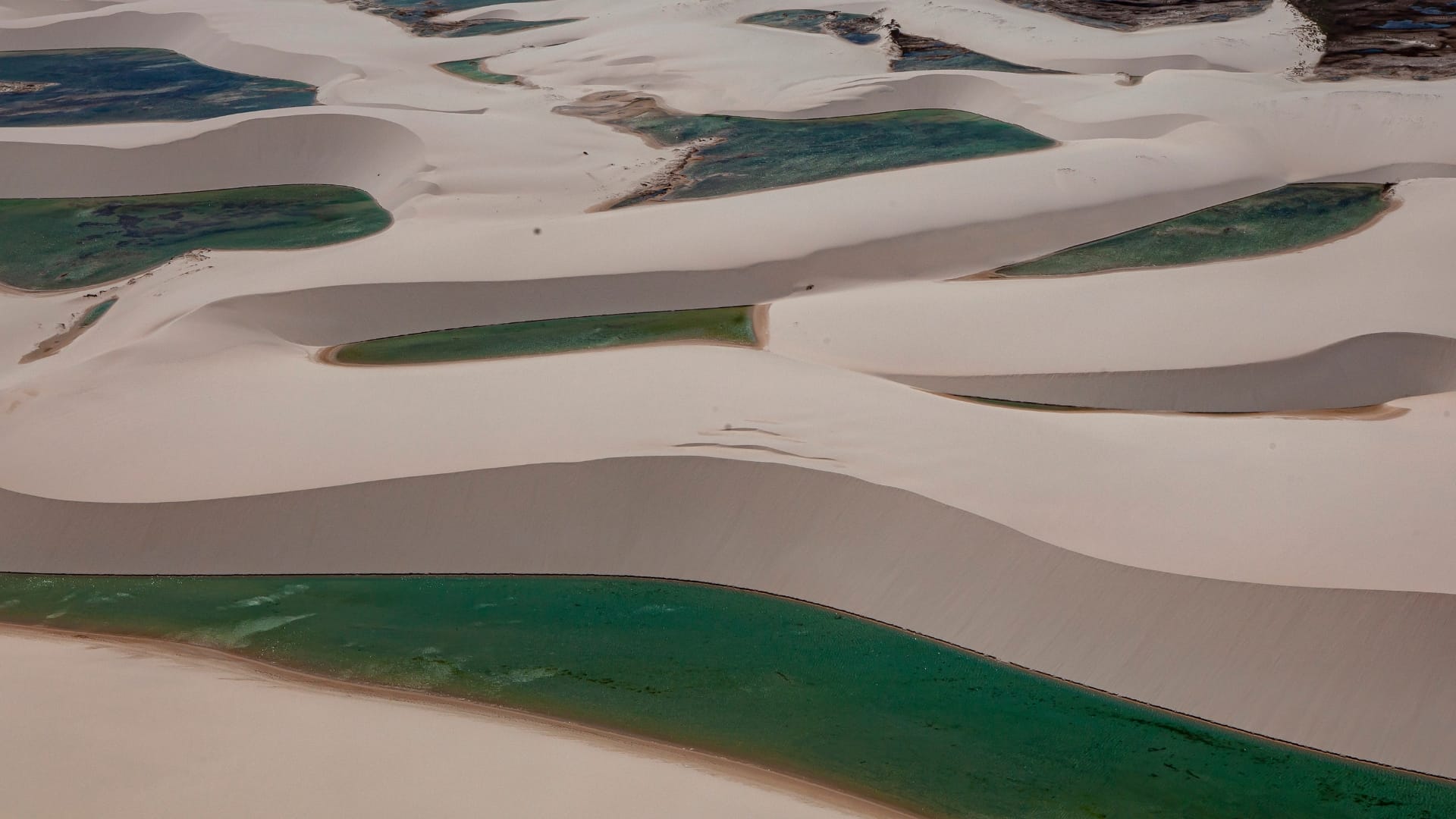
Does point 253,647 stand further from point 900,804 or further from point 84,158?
point 84,158

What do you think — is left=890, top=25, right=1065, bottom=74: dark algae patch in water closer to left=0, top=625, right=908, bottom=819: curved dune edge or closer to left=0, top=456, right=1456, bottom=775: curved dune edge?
left=0, top=456, right=1456, bottom=775: curved dune edge

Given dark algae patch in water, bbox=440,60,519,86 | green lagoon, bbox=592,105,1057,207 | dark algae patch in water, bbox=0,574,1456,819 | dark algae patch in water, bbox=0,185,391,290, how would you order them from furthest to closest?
dark algae patch in water, bbox=440,60,519,86
green lagoon, bbox=592,105,1057,207
dark algae patch in water, bbox=0,185,391,290
dark algae patch in water, bbox=0,574,1456,819

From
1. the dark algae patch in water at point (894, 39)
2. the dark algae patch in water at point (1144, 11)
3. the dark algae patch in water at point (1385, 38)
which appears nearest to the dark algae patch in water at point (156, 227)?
the dark algae patch in water at point (894, 39)

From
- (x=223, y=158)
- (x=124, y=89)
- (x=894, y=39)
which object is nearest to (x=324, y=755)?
(x=223, y=158)

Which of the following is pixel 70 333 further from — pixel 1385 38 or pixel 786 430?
pixel 1385 38

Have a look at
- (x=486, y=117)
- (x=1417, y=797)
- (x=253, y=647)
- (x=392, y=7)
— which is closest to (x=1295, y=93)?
(x=486, y=117)

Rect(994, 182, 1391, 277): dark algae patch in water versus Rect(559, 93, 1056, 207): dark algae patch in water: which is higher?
Rect(559, 93, 1056, 207): dark algae patch in water

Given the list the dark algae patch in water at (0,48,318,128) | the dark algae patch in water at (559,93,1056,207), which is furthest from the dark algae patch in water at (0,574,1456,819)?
the dark algae patch in water at (0,48,318,128)
